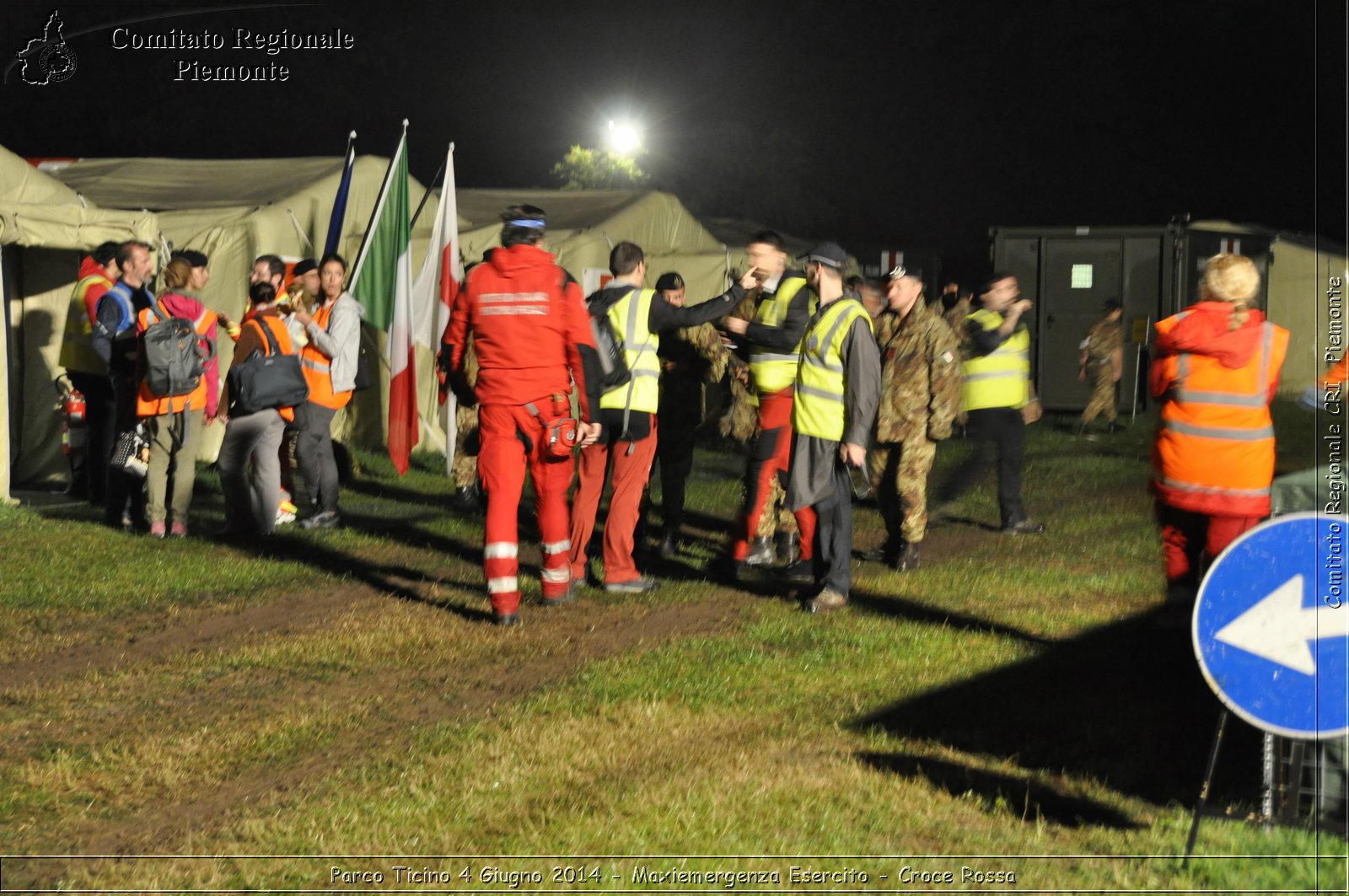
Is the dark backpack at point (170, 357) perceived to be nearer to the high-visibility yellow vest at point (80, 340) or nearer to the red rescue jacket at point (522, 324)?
the high-visibility yellow vest at point (80, 340)

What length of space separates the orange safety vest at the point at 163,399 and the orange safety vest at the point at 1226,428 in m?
6.69

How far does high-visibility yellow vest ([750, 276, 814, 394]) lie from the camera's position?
8789 millimetres

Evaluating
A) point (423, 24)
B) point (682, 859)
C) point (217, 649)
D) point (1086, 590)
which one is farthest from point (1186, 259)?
point (423, 24)

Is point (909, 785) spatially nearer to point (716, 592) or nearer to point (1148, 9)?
point (716, 592)

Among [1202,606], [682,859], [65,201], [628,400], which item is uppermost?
[65,201]

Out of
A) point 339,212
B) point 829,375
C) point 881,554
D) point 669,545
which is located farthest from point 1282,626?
point 339,212

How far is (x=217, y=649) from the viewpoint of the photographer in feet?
25.0

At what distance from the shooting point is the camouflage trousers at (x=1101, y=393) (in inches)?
791

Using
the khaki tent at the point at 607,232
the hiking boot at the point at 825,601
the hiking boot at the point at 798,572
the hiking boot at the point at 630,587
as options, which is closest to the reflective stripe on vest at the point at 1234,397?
the hiking boot at the point at 825,601

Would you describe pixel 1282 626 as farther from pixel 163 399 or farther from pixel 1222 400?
pixel 163 399

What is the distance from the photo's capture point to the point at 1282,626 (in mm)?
4410

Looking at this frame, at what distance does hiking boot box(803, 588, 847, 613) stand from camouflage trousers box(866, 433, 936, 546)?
1.61 metres

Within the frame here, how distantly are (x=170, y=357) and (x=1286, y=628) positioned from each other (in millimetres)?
7705

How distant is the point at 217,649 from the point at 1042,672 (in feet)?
13.3
